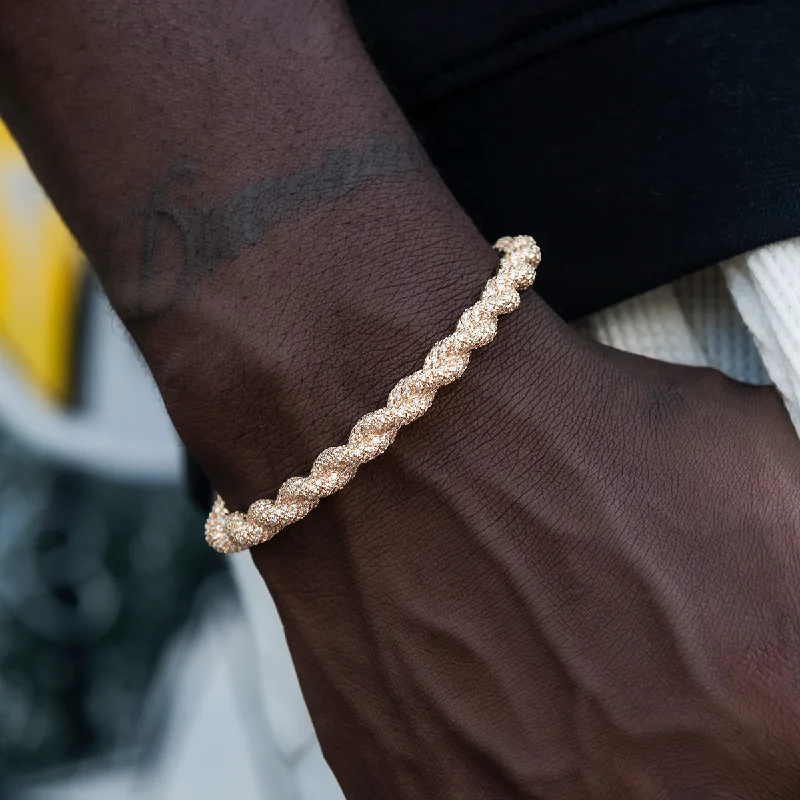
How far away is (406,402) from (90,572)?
1496 millimetres

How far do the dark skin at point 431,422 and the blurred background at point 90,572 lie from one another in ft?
3.85

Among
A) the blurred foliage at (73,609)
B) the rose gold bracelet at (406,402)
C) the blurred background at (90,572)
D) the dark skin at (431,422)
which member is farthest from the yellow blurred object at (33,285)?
the rose gold bracelet at (406,402)

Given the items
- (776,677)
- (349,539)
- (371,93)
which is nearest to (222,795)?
(349,539)

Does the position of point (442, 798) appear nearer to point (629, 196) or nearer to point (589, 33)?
point (629, 196)

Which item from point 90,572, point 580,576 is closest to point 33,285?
point 90,572

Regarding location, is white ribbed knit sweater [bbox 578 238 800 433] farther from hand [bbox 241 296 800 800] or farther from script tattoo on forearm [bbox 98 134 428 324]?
script tattoo on forearm [bbox 98 134 428 324]

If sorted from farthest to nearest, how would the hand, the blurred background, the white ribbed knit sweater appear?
the blurred background → the white ribbed knit sweater → the hand

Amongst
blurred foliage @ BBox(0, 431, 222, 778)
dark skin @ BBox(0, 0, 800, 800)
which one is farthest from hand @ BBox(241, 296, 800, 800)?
blurred foliage @ BBox(0, 431, 222, 778)

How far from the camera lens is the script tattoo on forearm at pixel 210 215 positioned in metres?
0.66

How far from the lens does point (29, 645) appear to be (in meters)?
1.81

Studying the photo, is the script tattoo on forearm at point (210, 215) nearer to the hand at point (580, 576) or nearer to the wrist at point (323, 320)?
the wrist at point (323, 320)

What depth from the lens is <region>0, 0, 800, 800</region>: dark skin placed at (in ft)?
2.10

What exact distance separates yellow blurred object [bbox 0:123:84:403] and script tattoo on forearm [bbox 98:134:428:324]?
4.28 ft

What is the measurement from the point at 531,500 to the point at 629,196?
29cm
